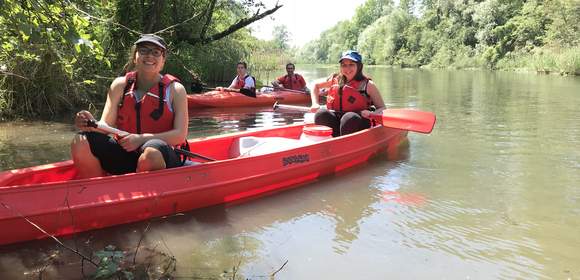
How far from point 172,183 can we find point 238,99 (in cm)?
732

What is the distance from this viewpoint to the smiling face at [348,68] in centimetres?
588

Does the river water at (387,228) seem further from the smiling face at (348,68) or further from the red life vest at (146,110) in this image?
the smiling face at (348,68)

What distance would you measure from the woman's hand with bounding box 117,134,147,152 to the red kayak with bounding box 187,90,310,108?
277 inches

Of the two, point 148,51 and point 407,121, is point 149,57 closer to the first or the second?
point 148,51

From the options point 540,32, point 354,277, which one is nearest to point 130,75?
point 354,277

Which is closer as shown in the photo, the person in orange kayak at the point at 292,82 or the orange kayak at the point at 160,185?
→ the orange kayak at the point at 160,185

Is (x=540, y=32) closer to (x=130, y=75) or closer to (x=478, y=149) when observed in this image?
Result: (x=478, y=149)

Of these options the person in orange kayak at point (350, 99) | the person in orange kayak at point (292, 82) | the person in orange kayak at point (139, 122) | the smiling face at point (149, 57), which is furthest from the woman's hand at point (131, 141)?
the person in orange kayak at point (292, 82)

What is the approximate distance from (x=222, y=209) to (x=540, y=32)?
36128 millimetres

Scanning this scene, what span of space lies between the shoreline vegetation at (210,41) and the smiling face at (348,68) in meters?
2.57

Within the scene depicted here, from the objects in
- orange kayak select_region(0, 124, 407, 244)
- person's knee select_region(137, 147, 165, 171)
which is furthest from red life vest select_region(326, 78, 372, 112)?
person's knee select_region(137, 147, 165, 171)

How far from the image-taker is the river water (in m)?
3.22

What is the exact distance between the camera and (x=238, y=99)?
11.1m

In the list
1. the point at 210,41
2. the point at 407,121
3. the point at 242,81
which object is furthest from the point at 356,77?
the point at 210,41
